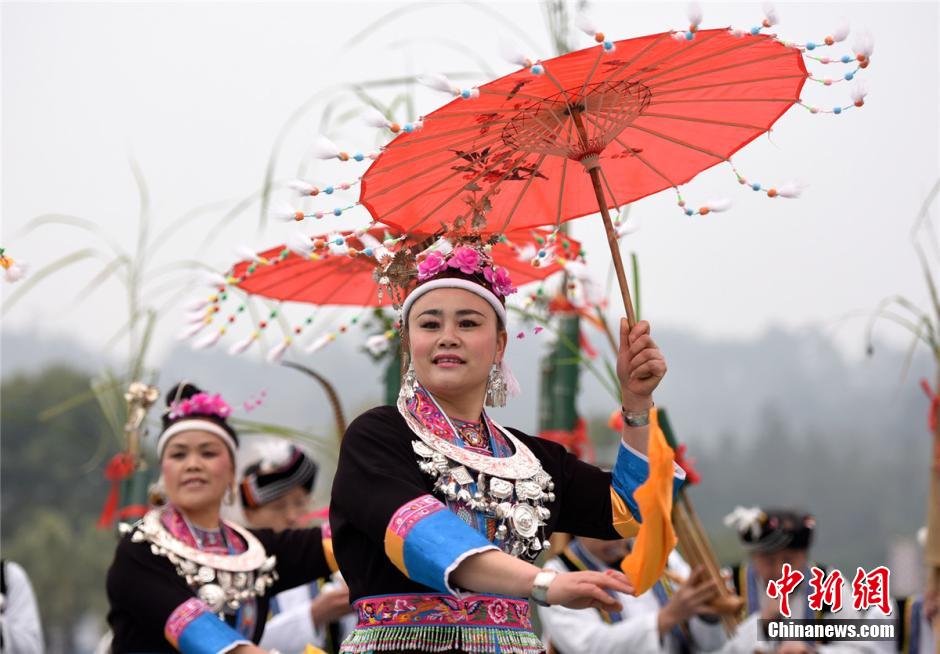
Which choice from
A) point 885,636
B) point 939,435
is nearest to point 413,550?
point 939,435

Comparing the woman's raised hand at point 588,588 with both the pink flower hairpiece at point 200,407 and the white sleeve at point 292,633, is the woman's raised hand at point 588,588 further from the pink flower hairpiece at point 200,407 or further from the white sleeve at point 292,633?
the white sleeve at point 292,633

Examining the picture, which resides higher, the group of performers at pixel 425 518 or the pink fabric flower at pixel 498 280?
the pink fabric flower at pixel 498 280

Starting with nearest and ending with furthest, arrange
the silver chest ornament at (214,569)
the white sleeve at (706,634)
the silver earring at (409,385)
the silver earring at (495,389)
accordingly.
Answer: the silver earring at (409,385)
the silver earring at (495,389)
the silver chest ornament at (214,569)
the white sleeve at (706,634)

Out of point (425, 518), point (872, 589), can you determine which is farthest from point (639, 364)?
point (872, 589)

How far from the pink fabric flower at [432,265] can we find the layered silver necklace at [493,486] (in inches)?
12.9

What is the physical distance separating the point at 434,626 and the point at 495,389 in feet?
2.09

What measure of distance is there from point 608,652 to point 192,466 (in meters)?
2.31

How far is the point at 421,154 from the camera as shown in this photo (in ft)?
9.16

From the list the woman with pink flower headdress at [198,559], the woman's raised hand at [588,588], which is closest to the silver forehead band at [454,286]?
the woman's raised hand at [588,588]

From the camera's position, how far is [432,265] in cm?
282

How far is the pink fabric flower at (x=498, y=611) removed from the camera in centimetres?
263

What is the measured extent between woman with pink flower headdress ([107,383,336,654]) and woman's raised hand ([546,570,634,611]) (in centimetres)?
157

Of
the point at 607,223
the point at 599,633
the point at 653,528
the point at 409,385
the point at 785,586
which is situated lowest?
the point at 653,528

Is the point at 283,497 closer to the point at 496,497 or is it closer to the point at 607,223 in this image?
the point at 496,497
